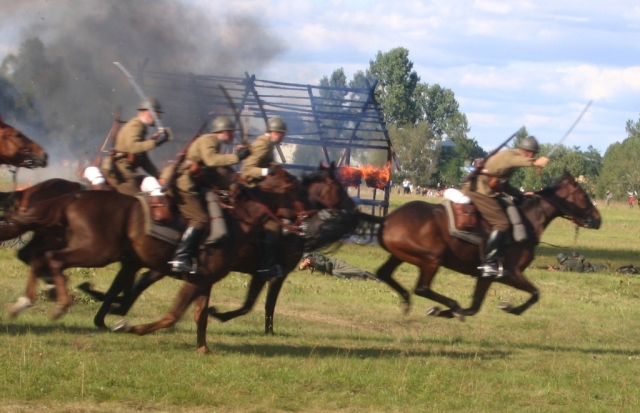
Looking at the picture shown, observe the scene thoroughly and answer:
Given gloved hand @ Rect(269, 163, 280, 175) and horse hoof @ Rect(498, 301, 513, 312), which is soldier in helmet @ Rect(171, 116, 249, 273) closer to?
gloved hand @ Rect(269, 163, 280, 175)

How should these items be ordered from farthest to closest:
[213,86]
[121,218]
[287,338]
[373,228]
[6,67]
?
[6,67]
[213,86]
[373,228]
[287,338]
[121,218]

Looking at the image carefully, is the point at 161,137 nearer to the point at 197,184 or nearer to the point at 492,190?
the point at 197,184

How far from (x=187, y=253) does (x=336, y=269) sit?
9.66 m

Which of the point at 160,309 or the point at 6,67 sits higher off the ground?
the point at 6,67

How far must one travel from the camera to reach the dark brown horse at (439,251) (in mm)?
12945

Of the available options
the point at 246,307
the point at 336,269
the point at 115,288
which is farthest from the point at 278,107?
the point at 115,288

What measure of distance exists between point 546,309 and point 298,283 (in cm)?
486

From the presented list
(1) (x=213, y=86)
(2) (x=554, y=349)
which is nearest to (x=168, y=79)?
(1) (x=213, y=86)

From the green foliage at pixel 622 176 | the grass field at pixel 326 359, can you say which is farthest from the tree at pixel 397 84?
the grass field at pixel 326 359

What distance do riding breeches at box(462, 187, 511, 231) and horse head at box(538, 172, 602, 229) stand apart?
1356 mm

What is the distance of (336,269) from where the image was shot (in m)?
20.2

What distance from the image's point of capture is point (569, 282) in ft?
71.5

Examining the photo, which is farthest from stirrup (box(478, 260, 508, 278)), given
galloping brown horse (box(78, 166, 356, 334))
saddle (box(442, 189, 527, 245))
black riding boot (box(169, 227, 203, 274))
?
black riding boot (box(169, 227, 203, 274))

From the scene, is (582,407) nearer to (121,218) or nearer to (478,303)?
(478,303)
